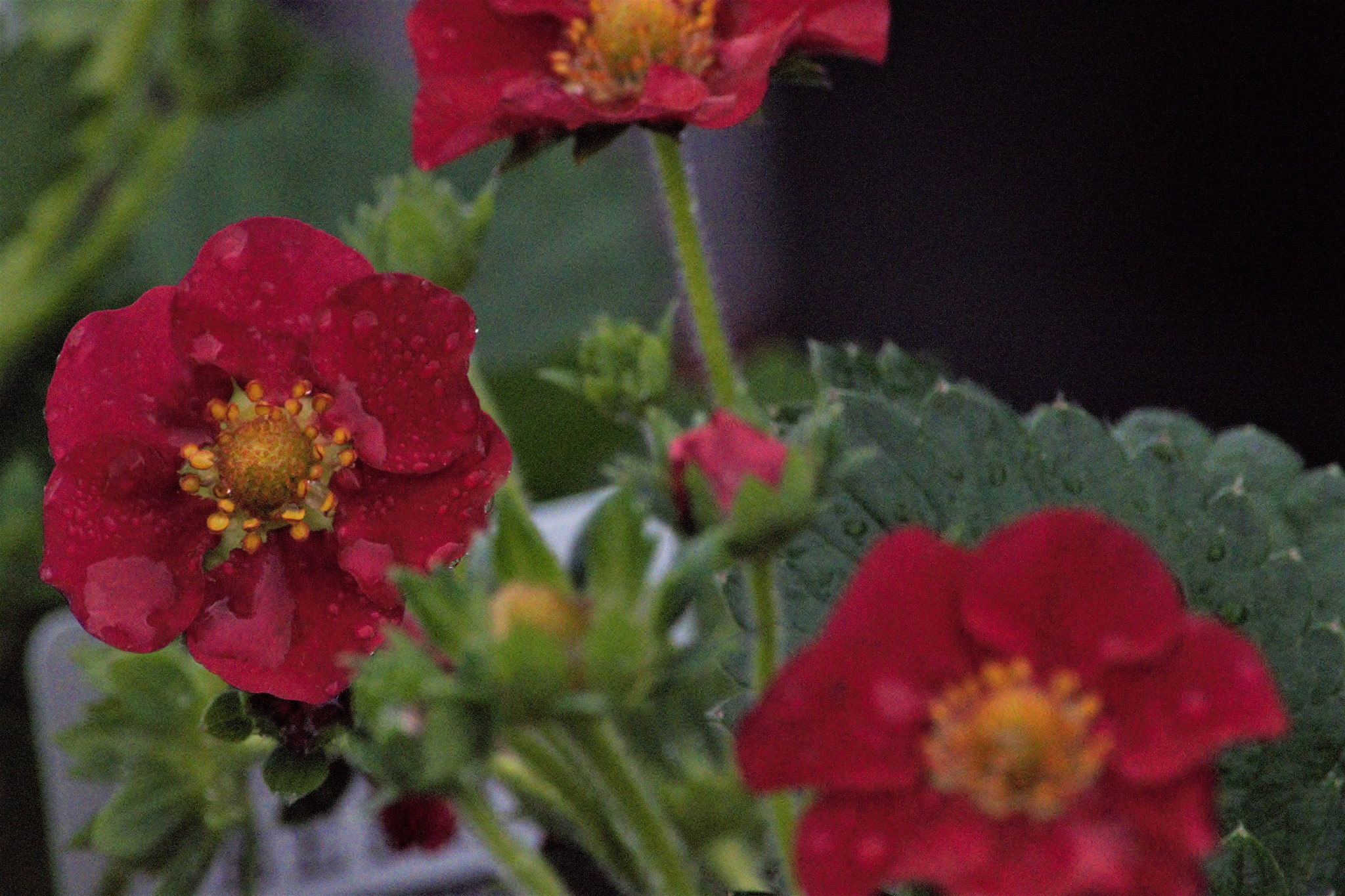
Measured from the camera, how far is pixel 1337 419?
1102mm

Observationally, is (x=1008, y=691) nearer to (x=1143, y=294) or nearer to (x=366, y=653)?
(x=366, y=653)

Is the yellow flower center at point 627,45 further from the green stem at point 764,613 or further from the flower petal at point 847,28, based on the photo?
the green stem at point 764,613

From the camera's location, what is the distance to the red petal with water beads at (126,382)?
0.92 feet

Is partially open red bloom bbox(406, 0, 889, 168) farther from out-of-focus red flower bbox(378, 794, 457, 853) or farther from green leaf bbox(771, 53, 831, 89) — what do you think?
out-of-focus red flower bbox(378, 794, 457, 853)

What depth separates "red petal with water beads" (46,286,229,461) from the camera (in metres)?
0.28

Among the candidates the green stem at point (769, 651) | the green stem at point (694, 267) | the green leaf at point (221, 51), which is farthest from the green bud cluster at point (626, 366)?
the green leaf at point (221, 51)

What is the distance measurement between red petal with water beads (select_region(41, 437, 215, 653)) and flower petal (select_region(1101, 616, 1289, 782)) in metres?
0.16

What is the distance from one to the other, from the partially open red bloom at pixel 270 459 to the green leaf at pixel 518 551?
4 cm

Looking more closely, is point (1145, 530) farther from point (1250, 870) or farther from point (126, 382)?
point (126, 382)

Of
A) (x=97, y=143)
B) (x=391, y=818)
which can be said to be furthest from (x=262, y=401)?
(x=97, y=143)

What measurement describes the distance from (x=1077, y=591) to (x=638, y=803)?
0.21ft

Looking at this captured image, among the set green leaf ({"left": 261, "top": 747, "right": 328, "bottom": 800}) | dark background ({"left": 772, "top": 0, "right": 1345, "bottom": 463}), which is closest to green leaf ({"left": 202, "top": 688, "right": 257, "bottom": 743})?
green leaf ({"left": 261, "top": 747, "right": 328, "bottom": 800})

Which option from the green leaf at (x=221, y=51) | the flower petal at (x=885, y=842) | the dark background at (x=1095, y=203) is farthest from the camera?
the dark background at (x=1095, y=203)

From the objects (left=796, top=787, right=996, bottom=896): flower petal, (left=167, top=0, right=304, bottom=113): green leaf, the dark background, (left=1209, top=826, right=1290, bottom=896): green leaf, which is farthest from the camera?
the dark background
